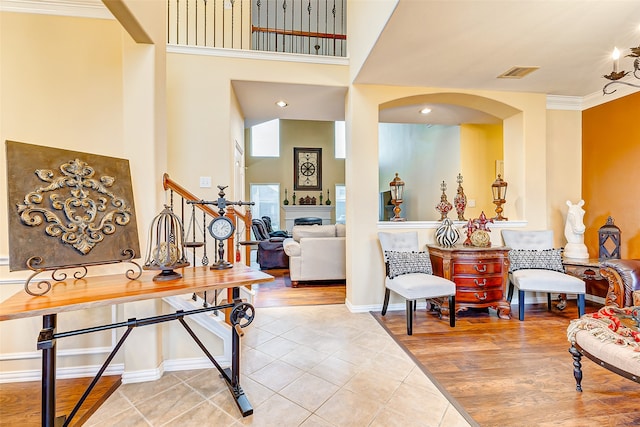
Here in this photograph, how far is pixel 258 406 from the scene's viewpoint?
1812 mm

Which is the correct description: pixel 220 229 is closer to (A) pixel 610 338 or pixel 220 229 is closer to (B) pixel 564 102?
(A) pixel 610 338

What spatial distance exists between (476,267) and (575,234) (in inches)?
59.2

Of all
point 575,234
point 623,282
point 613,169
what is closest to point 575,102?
point 613,169

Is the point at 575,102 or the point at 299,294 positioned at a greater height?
the point at 575,102

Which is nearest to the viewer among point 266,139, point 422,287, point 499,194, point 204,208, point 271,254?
point 204,208

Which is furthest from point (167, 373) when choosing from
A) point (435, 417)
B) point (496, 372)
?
point (496, 372)

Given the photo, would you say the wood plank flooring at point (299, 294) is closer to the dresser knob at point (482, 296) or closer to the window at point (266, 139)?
the dresser knob at point (482, 296)

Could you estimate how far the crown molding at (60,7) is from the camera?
6.89 ft

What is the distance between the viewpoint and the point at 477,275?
323 cm

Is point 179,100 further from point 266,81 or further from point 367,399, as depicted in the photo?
point 367,399

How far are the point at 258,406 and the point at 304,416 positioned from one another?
299mm

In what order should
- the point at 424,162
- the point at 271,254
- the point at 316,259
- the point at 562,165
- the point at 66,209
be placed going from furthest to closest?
the point at 424,162, the point at 271,254, the point at 316,259, the point at 562,165, the point at 66,209

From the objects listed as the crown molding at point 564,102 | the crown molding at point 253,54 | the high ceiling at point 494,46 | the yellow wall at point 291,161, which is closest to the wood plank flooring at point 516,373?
the high ceiling at point 494,46

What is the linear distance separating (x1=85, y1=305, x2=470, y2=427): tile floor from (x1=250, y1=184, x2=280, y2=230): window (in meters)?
7.54
